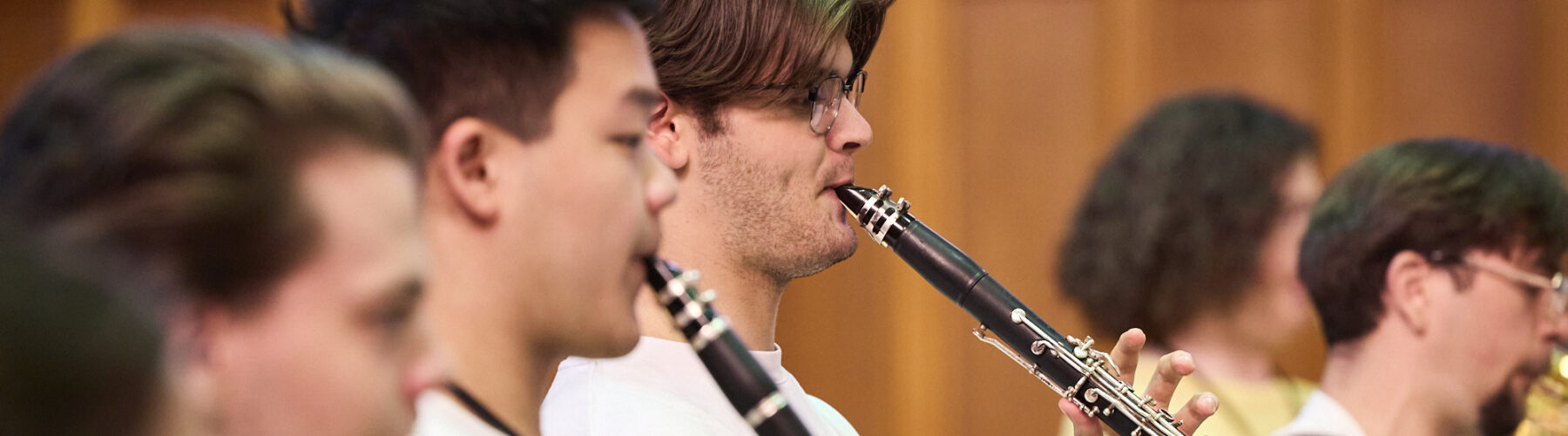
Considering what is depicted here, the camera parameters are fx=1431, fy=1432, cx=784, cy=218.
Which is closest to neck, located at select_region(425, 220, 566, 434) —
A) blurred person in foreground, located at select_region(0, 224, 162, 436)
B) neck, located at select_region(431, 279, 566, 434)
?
neck, located at select_region(431, 279, 566, 434)

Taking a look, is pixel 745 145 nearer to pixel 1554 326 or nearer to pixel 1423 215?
pixel 1423 215

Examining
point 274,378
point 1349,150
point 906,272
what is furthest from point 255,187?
point 1349,150

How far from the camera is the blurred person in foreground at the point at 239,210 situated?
0.81 meters

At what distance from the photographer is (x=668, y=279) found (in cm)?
150

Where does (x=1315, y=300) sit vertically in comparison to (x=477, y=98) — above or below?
A: below

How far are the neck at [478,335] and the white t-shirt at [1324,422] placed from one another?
188cm

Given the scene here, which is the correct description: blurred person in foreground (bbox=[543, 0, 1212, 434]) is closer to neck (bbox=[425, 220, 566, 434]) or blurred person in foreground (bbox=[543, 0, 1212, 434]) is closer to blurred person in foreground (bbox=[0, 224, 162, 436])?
neck (bbox=[425, 220, 566, 434])

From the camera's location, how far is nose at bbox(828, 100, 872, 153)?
2064 millimetres

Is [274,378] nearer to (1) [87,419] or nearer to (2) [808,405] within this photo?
(1) [87,419]

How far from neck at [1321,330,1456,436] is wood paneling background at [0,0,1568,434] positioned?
1.80 m

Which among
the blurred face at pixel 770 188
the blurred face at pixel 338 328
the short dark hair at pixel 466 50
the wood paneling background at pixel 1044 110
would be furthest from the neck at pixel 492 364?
the wood paneling background at pixel 1044 110

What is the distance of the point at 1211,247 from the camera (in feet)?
11.1

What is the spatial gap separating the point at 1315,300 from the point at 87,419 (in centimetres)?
263

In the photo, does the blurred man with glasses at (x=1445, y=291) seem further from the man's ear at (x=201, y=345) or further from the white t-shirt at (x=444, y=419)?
the man's ear at (x=201, y=345)
